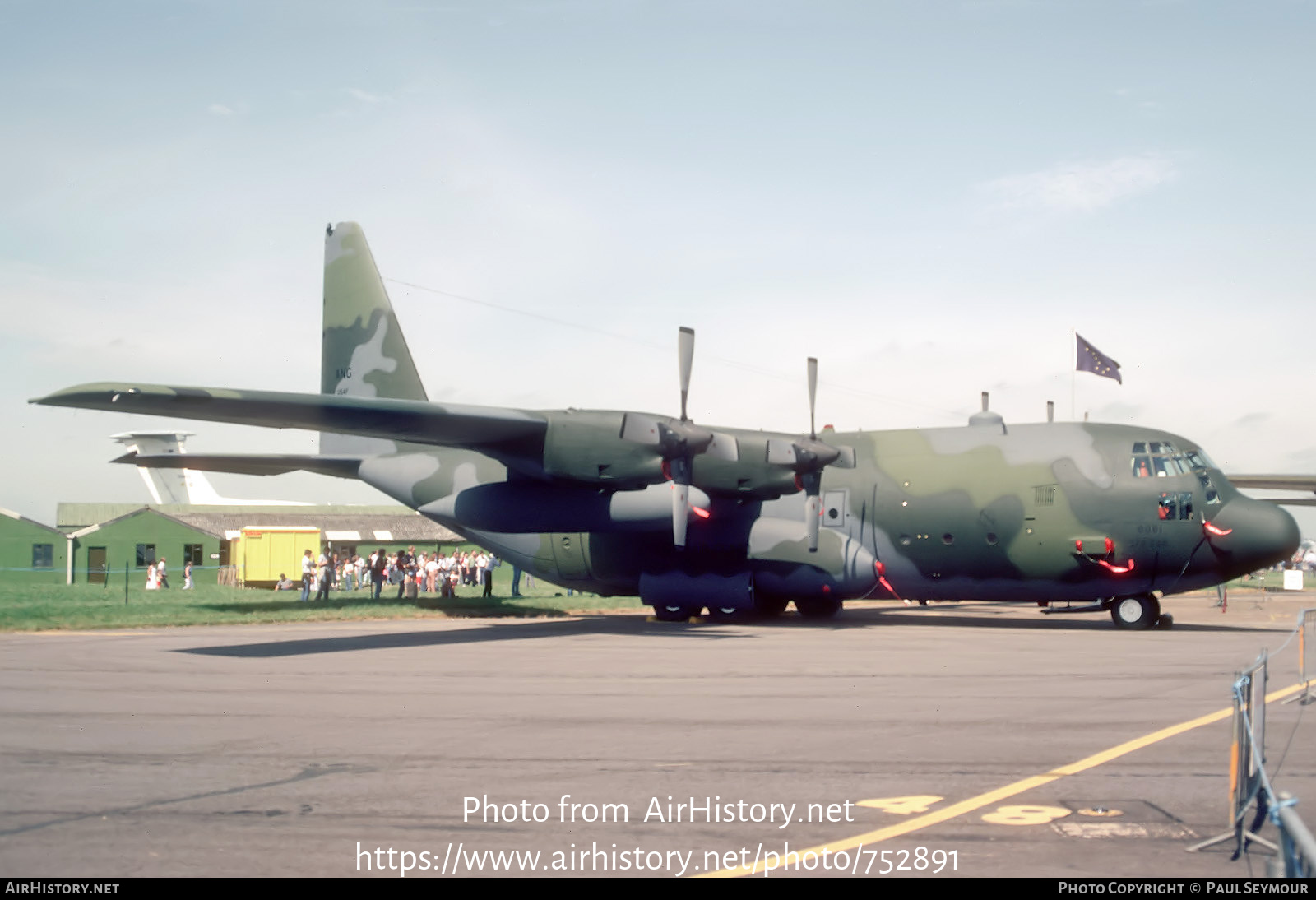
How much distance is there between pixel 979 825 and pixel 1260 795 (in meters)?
1.70

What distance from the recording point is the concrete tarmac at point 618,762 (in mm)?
6430

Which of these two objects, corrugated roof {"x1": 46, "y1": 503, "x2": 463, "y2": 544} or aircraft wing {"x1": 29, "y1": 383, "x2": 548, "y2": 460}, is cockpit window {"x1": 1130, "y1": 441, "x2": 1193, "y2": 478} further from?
corrugated roof {"x1": 46, "y1": 503, "x2": 463, "y2": 544}

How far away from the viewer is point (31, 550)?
5312 cm

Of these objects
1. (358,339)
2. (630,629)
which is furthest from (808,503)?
(358,339)

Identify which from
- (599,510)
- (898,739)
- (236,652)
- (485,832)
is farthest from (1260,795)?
(599,510)

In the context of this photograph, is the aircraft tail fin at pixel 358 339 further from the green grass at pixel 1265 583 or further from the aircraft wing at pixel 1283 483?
the green grass at pixel 1265 583

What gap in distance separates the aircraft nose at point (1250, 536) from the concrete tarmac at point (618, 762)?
17.6 ft

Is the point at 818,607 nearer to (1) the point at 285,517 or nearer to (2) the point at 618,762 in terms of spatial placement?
(2) the point at 618,762

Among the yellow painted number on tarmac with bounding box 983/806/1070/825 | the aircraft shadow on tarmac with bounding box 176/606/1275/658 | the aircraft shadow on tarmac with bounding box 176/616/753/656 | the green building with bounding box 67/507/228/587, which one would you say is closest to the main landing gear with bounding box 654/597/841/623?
the aircraft shadow on tarmac with bounding box 176/606/1275/658

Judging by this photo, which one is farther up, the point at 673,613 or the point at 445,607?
the point at 673,613

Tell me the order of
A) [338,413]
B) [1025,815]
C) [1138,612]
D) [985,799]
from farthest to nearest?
[1138,612] < [338,413] < [985,799] < [1025,815]

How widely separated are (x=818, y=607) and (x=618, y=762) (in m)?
20.2

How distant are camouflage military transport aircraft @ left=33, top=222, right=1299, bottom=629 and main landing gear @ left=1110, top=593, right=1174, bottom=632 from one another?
1.4 inches

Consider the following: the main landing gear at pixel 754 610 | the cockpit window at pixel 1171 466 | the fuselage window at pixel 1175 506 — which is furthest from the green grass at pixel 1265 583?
the fuselage window at pixel 1175 506
